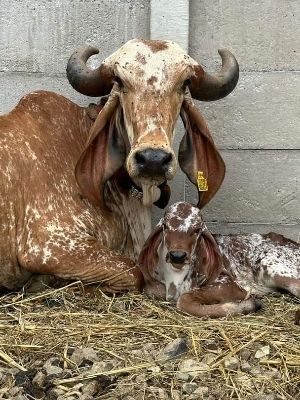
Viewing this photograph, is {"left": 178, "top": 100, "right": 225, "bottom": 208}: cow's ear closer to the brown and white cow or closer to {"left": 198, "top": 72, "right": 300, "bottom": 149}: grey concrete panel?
the brown and white cow

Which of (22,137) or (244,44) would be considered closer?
(22,137)

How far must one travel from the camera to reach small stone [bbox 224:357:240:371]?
13.3ft

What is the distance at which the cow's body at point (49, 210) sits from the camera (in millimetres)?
5395

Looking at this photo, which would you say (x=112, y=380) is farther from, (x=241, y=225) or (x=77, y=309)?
(x=241, y=225)

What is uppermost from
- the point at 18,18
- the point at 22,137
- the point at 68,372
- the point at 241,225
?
the point at 18,18

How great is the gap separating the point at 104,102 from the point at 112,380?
2.53 m

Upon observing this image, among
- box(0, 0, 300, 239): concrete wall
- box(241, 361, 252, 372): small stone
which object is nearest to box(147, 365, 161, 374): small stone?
box(241, 361, 252, 372): small stone

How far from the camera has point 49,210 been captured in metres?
5.48

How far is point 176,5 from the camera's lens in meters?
6.40

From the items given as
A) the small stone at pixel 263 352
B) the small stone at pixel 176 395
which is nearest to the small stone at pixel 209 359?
the small stone at pixel 263 352

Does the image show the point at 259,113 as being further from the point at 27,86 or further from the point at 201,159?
the point at 27,86

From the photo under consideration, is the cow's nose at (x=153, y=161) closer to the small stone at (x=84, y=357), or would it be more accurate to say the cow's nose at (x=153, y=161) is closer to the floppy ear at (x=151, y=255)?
the floppy ear at (x=151, y=255)

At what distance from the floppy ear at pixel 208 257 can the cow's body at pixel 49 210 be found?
17.5 inches

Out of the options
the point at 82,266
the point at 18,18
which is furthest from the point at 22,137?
the point at 18,18
